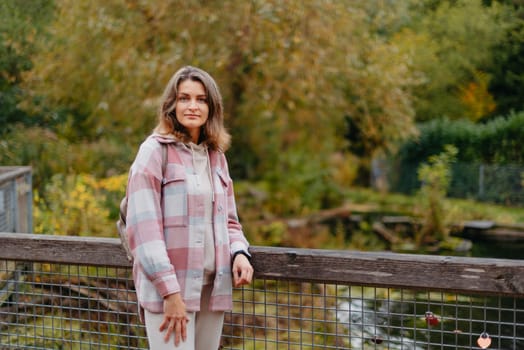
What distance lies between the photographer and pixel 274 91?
10000 mm

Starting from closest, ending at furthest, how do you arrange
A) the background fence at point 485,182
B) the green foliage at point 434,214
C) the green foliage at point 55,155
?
the green foliage at point 55,155
the green foliage at point 434,214
the background fence at point 485,182

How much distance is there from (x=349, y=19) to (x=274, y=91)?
6.05 ft

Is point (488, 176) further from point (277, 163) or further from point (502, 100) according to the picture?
point (277, 163)

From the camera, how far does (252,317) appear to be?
5.18 m

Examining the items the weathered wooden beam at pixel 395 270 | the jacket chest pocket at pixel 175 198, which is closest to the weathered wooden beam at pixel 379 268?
the weathered wooden beam at pixel 395 270

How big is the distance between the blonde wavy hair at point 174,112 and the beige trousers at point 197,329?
0.54m

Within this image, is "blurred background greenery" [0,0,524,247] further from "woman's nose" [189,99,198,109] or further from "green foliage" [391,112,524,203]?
"woman's nose" [189,99,198,109]

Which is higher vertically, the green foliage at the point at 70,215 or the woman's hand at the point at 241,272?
the woman's hand at the point at 241,272

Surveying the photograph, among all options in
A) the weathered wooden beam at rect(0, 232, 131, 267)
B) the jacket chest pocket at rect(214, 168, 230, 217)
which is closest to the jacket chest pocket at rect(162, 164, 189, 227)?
the jacket chest pocket at rect(214, 168, 230, 217)

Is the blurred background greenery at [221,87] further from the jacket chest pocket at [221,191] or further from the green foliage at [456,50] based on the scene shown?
the jacket chest pocket at [221,191]

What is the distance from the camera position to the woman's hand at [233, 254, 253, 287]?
228 centimetres

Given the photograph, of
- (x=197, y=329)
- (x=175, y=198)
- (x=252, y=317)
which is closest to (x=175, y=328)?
(x=197, y=329)

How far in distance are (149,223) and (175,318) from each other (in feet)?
1.07

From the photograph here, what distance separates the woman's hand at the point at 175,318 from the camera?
6.84 ft
